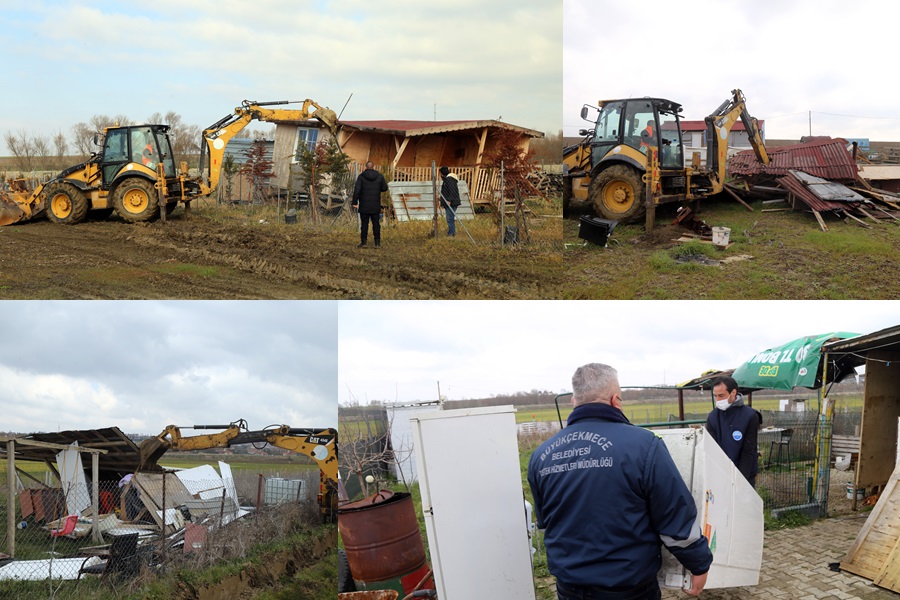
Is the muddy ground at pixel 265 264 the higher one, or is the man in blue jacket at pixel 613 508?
the muddy ground at pixel 265 264

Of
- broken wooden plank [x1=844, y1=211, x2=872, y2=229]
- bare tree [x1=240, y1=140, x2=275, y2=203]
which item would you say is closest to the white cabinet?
broken wooden plank [x1=844, y1=211, x2=872, y2=229]

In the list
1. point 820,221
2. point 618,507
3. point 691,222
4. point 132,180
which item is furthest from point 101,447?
point 820,221

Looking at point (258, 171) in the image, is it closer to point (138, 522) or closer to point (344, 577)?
point (138, 522)

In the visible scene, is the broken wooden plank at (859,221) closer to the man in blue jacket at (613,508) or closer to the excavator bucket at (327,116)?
the excavator bucket at (327,116)

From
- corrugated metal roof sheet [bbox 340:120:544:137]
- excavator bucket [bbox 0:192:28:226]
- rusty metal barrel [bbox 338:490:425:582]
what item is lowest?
rusty metal barrel [bbox 338:490:425:582]

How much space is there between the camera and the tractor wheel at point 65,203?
45.0 ft

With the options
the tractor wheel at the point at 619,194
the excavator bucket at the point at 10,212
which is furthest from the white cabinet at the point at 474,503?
the excavator bucket at the point at 10,212

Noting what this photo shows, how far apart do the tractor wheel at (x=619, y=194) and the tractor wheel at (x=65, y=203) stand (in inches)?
383

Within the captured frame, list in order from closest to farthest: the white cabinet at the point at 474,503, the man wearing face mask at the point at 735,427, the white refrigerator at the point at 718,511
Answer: the white cabinet at the point at 474,503, the white refrigerator at the point at 718,511, the man wearing face mask at the point at 735,427

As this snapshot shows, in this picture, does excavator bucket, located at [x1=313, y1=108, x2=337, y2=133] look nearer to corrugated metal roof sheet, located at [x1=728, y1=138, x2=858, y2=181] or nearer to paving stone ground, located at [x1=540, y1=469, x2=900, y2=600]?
corrugated metal roof sheet, located at [x1=728, y1=138, x2=858, y2=181]

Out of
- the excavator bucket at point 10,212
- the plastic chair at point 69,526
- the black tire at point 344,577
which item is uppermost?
the excavator bucket at point 10,212

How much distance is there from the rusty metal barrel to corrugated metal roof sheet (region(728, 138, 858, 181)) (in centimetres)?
1043

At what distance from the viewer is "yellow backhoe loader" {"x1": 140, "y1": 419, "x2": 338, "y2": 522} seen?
10328 millimetres

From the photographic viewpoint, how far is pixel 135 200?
44.4ft
